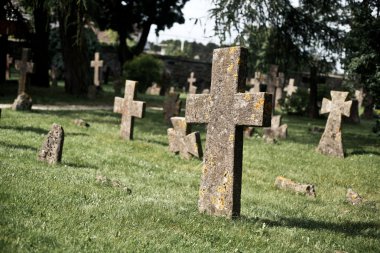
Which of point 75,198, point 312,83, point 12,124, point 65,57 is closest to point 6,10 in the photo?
point 65,57

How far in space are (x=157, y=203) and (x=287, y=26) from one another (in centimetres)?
1210

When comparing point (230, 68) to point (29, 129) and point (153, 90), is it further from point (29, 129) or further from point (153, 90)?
point (153, 90)

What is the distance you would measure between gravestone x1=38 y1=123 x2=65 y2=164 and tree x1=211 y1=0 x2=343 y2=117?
7062 mm

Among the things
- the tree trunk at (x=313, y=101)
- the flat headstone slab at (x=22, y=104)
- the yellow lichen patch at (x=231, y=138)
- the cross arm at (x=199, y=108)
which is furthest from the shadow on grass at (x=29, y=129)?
the tree trunk at (x=313, y=101)

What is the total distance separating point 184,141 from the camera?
10227 mm

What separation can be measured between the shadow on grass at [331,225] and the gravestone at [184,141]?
4.12 meters

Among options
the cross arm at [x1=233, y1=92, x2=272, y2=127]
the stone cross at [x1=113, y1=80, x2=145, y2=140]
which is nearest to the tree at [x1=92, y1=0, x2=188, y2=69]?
the stone cross at [x1=113, y1=80, x2=145, y2=140]

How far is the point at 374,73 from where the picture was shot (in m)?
14.1

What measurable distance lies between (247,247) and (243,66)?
215 centimetres

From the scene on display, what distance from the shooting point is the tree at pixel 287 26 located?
1355 centimetres

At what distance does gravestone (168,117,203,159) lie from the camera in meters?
10.0

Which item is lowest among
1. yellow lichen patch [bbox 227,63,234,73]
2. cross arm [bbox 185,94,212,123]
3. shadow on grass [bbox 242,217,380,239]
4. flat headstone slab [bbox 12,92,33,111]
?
shadow on grass [bbox 242,217,380,239]

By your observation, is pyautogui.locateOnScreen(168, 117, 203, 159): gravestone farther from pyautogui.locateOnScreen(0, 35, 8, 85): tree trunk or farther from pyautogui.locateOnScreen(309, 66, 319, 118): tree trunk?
pyautogui.locateOnScreen(0, 35, 8, 85): tree trunk

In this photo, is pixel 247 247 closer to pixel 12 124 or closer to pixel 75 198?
pixel 75 198
